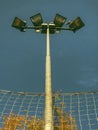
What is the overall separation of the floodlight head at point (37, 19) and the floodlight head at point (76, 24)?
2.96 ft

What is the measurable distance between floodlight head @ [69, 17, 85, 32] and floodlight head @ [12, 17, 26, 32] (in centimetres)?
133

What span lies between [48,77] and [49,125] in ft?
4.32

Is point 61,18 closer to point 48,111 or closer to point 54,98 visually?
point 54,98

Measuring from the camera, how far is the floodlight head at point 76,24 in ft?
27.3

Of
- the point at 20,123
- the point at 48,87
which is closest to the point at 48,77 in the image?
the point at 48,87

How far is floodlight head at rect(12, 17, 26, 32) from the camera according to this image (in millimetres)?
8312

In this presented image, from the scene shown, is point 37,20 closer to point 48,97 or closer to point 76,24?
point 76,24

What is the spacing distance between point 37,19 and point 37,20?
0.03 m

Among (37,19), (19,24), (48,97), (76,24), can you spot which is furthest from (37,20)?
(48,97)

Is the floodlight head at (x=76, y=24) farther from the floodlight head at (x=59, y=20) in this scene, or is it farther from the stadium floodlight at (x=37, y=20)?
the stadium floodlight at (x=37, y=20)

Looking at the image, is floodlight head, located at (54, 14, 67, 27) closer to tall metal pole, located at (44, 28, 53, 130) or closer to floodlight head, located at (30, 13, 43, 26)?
floodlight head, located at (30, 13, 43, 26)

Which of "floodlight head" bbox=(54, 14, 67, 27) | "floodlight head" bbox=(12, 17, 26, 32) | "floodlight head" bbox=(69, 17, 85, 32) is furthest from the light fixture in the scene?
"floodlight head" bbox=(12, 17, 26, 32)

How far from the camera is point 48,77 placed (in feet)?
22.7

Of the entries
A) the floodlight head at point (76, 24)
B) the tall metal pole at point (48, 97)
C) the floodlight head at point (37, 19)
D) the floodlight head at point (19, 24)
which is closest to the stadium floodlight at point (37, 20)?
the floodlight head at point (37, 19)
